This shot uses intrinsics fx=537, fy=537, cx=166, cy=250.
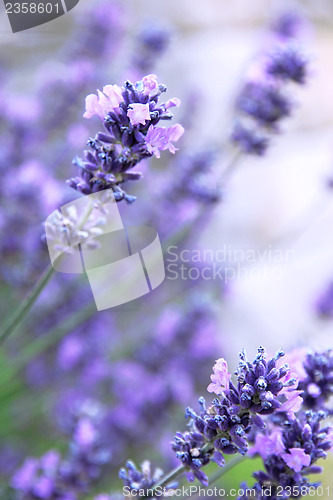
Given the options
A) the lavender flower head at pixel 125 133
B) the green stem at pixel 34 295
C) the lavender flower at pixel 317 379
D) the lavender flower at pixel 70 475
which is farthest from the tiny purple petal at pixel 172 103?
the lavender flower at pixel 70 475

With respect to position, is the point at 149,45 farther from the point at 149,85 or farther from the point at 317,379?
the point at 317,379

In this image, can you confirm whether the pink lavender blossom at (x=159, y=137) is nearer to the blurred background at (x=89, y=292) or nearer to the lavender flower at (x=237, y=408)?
the lavender flower at (x=237, y=408)

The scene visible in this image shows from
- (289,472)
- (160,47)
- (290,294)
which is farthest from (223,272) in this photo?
(289,472)

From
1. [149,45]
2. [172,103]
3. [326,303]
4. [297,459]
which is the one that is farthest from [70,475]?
[149,45]

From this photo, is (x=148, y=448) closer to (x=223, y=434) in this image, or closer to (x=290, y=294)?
(x=223, y=434)

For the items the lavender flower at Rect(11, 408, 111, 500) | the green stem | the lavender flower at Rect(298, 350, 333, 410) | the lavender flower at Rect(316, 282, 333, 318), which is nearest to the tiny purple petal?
the green stem

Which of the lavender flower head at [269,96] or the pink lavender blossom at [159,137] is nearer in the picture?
the pink lavender blossom at [159,137]
